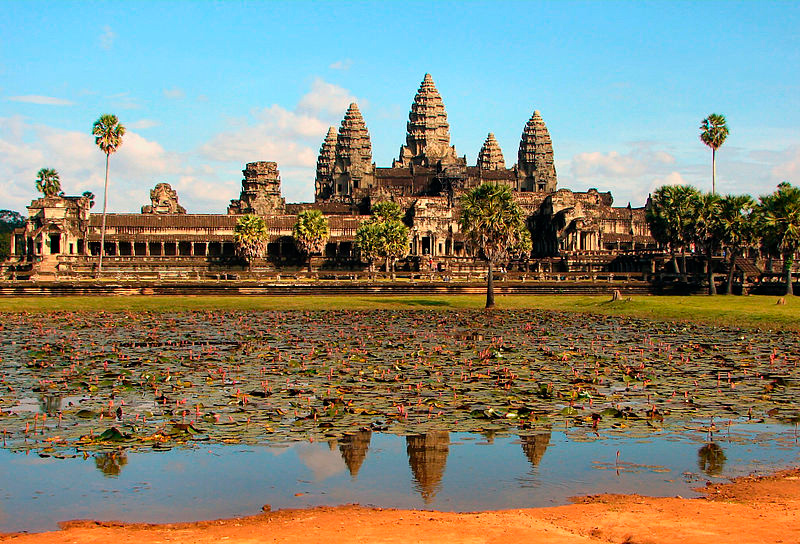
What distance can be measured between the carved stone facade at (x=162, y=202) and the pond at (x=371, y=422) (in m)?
101

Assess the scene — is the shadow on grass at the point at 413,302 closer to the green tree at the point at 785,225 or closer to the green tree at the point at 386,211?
the green tree at the point at 785,225

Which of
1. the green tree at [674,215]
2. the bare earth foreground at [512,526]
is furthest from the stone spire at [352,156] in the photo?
the bare earth foreground at [512,526]

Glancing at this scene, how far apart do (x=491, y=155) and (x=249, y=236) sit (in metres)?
75.0

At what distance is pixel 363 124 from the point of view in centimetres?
15688

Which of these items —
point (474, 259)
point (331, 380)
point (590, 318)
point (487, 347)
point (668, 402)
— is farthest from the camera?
point (474, 259)

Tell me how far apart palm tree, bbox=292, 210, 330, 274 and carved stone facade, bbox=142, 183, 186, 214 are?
3063 cm

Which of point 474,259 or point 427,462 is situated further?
point 474,259

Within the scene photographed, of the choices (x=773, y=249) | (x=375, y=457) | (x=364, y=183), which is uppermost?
(x=364, y=183)

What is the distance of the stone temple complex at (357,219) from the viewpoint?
10231 cm

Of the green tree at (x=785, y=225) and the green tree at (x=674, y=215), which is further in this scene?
the green tree at (x=674, y=215)

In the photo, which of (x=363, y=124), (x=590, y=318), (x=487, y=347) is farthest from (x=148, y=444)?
(x=363, y=124)

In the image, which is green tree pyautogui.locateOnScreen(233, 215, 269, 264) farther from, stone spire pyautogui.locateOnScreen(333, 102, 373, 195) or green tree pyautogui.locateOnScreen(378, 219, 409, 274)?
stone spire pyautogui.locateOnScreen(333, 102, 373, 195)

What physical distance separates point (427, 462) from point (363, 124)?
14664 cm

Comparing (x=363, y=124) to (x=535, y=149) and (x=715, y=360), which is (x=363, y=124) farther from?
(x=715, y=360)
